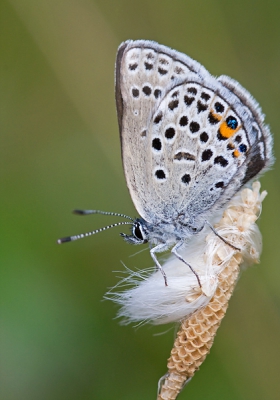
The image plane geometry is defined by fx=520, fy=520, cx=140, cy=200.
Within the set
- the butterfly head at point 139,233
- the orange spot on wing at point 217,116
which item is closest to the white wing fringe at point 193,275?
the butterfly head at point 139,233

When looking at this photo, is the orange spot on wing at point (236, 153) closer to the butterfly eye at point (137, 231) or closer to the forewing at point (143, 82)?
the forewing at point (143, 82)

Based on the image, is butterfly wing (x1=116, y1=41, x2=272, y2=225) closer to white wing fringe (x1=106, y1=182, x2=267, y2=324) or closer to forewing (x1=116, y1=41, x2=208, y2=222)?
forewing (x1=116, y1=41, x2=208, y2=222)

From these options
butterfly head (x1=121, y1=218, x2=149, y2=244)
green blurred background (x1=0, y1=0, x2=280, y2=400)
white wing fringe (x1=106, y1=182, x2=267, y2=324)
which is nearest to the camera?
white wing fringe (x1=106, y1=182, x2=267, y2=324)

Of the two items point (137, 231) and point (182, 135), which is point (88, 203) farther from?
point (182, 135)

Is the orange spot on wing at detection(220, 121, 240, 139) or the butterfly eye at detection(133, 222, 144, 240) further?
Answer: the butterfly eye at detection(133, 222, 144, 240)

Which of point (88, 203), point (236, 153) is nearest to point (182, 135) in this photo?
point (236, 153)

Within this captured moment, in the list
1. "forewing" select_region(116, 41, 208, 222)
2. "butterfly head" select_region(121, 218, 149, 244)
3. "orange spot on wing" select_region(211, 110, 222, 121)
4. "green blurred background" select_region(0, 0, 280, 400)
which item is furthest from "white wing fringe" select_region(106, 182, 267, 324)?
"forewing" select_region(116, 41, 208, 222)

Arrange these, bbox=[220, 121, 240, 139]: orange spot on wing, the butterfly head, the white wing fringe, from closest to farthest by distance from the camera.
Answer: the white wing fringe < bbox=[220, 121, 240, 139]: orange spot on wing < the butterfly head

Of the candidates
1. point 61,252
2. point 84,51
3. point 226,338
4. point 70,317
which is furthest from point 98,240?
point 84,51
